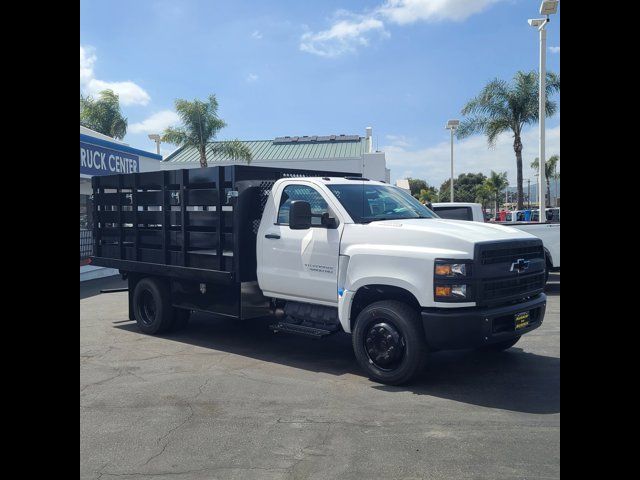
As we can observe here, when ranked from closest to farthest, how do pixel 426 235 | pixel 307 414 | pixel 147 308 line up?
1. pixel 307 414
2. pixel 426 235
3. pixel 147 308

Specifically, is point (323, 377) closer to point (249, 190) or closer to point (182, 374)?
point (182, 374)

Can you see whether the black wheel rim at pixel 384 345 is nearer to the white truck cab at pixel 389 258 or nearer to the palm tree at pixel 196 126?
the white truck cab at pixel 389 258

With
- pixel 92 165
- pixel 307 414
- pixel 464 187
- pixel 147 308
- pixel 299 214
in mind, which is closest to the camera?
pixel 307 414

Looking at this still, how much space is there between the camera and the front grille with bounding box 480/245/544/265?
5520 mm

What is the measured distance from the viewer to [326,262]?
638 cm

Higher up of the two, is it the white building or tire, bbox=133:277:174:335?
the white building

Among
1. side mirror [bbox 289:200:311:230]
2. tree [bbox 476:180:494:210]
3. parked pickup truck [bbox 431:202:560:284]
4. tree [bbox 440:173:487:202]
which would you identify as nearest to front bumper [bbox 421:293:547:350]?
side mirror [bbox 289:200:311:230]

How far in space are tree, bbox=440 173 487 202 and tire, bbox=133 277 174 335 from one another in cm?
6681

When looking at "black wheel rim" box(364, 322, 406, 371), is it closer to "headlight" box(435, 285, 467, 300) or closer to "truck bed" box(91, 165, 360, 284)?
"headlight" box(435, 285, 467, 300)

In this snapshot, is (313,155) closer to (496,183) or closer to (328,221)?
(496,183)

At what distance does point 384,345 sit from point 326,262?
1.17 m

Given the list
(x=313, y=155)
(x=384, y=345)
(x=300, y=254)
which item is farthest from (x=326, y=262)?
(x=313, y=155)

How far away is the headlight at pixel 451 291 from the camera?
5.39 metres
